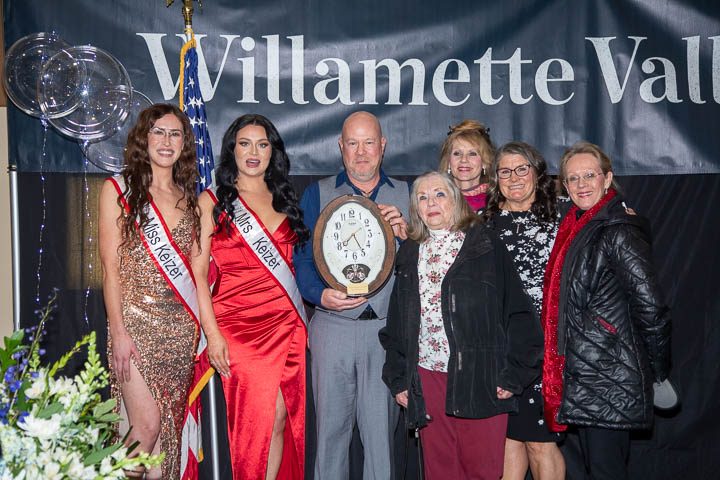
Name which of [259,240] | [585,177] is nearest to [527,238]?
[585,177]

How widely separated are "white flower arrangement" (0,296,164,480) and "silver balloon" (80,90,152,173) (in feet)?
7.62

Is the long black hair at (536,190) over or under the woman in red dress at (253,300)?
over

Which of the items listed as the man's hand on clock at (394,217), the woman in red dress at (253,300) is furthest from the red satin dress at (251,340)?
Answer: the man's hand on clock at (394,217)

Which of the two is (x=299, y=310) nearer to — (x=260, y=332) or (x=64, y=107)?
(x=260, y=332)

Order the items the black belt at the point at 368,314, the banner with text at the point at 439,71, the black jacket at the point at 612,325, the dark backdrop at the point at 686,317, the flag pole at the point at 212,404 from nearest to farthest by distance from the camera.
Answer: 1. the black jacket at the point at 612,325
2. the black belt at the point at 368,314
3. the flag pole at the point at 212,404
4. the banner with text at the point at 439,71
5. the dark backdrop at the point at 686,317

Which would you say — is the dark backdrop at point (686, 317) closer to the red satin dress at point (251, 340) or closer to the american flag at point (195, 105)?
the american flag at point (195, 105)

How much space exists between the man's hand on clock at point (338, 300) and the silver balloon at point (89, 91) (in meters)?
1.23

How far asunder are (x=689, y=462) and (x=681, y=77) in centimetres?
199

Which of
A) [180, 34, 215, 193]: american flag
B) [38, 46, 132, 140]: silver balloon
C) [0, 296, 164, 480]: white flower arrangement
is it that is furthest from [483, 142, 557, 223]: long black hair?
[0, 296, 164, 480]: white flower arrangement

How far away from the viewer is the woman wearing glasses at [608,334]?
2521mm

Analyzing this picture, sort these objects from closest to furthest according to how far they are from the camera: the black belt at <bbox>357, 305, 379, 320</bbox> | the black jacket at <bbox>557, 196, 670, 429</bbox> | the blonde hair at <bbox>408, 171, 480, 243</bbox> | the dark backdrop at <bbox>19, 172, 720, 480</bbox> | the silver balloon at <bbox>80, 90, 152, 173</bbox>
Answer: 1. the black jacket at <bbox>557, 196, 670, 429</bbox>
2. the blonde hair at <bbox>408, 171, 480, 243</bbox>
3. the black belt at <bbox>357, 305, 379, 320</bbox>
4. the silver balloon at <bbox>80, 90, 152, 173</bbox>
5. the dark backdrop at <bbox>19, 172, 720, 480</bbox>

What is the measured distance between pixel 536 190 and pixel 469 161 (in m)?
0.32

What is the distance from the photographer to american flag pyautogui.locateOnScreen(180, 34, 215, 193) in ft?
11.0

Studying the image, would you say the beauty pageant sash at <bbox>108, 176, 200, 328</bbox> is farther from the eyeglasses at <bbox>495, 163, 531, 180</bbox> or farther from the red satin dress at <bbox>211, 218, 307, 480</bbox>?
the eyeglasses at <bbox>495, 163, 531, 180</bbox>
